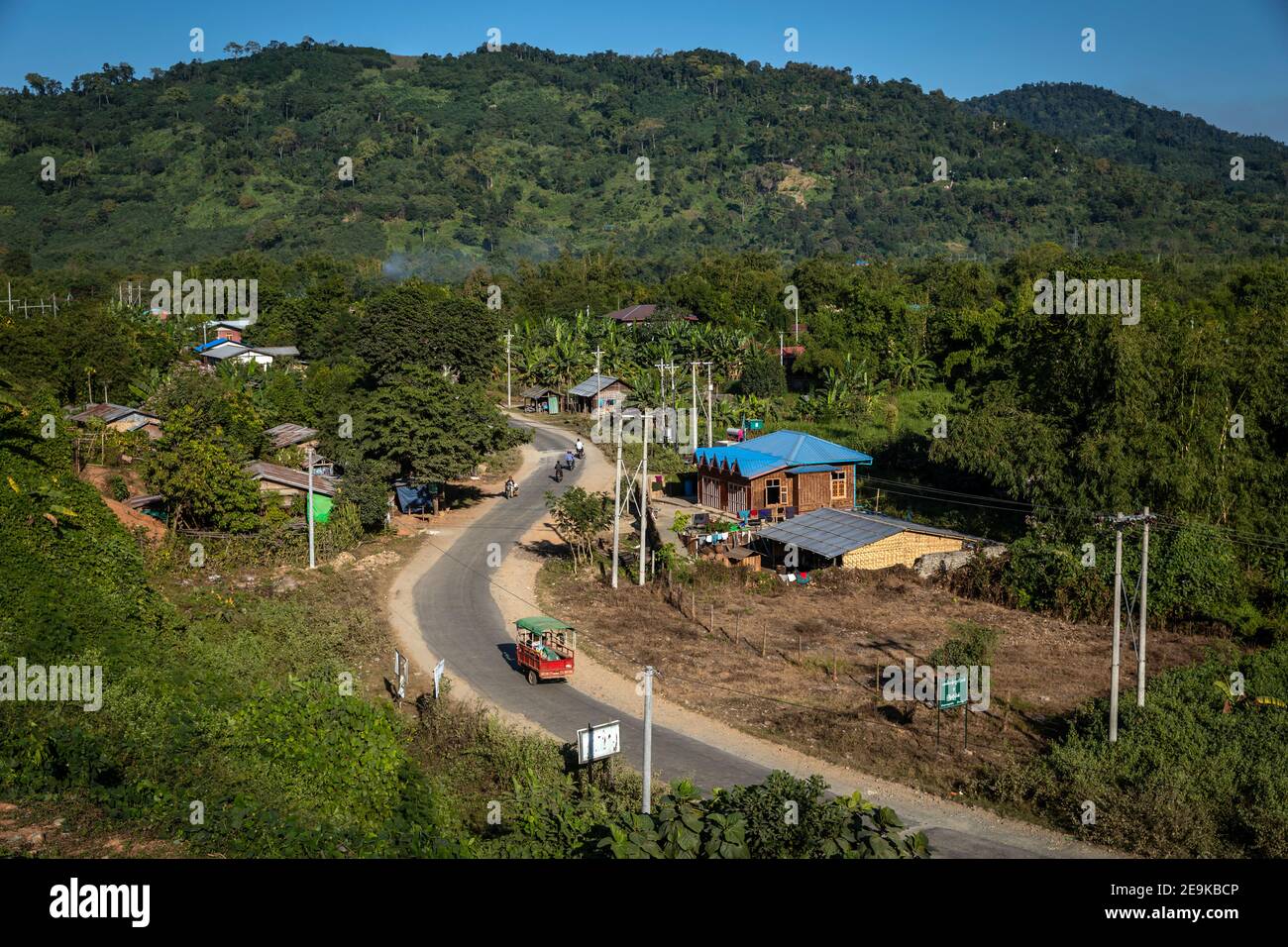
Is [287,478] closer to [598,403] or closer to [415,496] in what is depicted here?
[415,496]

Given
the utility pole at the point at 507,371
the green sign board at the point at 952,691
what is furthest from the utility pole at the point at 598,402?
the green sign board at the point at 952,691

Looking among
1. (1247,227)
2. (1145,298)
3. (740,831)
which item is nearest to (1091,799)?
(740,831)

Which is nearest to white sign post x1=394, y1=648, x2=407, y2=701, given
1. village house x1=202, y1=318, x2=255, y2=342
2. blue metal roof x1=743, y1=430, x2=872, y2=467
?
blue metal roof x1=743, y1=430, x2=872, y2=467

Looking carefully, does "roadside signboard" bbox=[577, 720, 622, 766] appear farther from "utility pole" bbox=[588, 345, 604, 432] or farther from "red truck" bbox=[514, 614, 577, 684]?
"utility pole" bbox=[588, 345, 604, 432]
